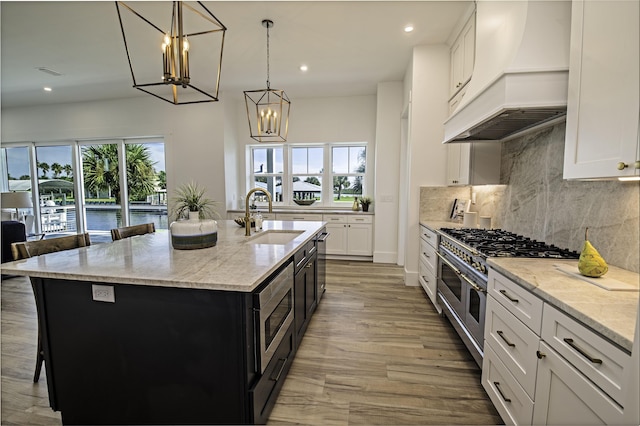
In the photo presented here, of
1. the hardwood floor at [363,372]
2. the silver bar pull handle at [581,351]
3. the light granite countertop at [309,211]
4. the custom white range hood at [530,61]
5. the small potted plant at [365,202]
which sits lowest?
the hardwood floor at [363,372]

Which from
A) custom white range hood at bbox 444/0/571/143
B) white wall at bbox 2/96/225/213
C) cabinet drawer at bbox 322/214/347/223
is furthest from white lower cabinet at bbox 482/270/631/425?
white wall at bbox 2/96/225/213

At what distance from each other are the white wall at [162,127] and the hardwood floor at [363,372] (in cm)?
302

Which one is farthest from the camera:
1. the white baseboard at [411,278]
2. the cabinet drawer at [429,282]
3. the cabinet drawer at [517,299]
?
the white baseboard at [411,278]

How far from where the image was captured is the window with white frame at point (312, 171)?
217 inches

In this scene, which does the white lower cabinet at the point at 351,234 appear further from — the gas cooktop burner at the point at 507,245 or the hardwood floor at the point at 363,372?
the gas cooktop burner at the point at 507,245

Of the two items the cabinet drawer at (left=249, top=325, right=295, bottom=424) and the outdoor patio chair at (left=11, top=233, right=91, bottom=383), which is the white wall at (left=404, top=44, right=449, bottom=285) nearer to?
the cabinet drawer at (left=249, top=325, right=295, bottom=424)

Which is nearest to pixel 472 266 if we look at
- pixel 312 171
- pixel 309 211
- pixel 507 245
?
pixel 507 245

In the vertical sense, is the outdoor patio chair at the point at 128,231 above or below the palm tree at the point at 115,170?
below

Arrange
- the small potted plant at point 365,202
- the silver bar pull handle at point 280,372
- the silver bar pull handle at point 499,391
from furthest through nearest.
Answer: the small potted plant at point 365,202, the silver bar pull handle at point 280,372, the silver bar pull handle at point 499,391

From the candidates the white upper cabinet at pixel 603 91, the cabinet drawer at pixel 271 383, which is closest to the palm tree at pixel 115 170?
the cabinet drawer at pixel 271 383

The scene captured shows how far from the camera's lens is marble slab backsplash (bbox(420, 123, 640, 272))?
147 centimetres

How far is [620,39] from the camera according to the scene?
3.59 feet

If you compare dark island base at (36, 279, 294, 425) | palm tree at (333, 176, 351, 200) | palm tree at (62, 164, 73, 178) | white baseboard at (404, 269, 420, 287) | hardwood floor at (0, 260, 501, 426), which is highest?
palm tree at (62, 164, 73, 178)

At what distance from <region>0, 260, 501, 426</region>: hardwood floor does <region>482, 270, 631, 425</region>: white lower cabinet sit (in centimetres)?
29
